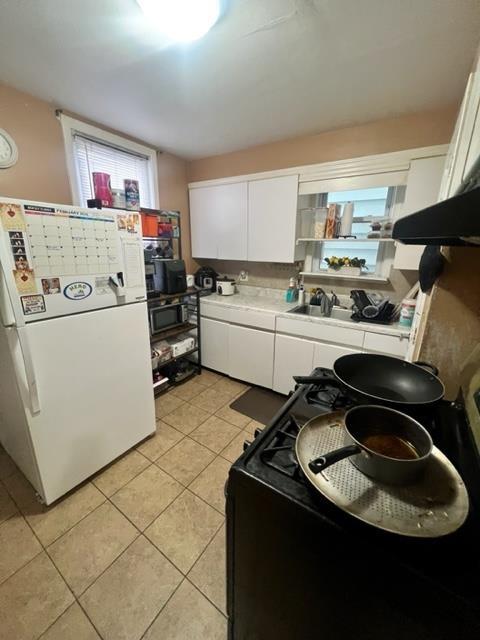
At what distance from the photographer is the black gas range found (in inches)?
16.4

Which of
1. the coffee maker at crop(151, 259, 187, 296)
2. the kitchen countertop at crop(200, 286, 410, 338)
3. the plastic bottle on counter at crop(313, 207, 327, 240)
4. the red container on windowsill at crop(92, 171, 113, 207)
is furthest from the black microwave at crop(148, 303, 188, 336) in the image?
the plastic bottle on counter at crop(313, 207, 327, 240)

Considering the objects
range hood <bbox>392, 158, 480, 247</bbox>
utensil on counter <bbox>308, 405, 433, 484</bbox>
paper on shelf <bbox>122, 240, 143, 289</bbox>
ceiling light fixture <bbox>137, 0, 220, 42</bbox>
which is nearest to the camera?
range hood <bbox>392, 158, 480, 247</bbox>

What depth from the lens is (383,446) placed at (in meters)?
0.59

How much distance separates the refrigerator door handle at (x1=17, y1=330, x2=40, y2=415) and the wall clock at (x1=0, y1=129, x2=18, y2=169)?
4.30ft

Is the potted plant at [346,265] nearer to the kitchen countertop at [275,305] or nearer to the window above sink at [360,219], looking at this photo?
the window above sink at [360,219]

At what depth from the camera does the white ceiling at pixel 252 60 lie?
1117 mm

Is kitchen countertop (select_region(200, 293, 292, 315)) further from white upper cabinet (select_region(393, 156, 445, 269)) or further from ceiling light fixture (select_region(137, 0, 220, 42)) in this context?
ceiling light fixture (select_region(137, 0, 220, 42))

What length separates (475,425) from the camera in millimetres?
653

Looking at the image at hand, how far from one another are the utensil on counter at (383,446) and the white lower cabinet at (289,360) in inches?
63.9

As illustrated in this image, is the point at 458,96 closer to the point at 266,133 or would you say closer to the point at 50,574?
the point at 266,133

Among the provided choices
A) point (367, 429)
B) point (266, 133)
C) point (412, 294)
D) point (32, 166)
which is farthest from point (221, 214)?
point (367, 429)

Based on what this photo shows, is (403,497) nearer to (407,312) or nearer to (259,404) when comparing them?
(407,312)

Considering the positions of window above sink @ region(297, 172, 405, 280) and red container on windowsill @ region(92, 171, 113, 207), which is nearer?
red container on windowsill @ region(92, 171, 113, 207)

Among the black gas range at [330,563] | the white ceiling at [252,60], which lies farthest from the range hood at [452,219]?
the white ceiling at [252,60]
